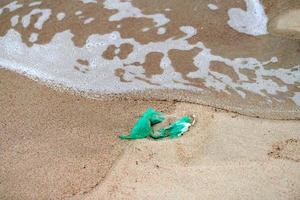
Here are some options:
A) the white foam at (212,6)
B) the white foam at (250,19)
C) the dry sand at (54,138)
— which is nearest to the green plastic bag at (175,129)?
the dry sand at (54,138)

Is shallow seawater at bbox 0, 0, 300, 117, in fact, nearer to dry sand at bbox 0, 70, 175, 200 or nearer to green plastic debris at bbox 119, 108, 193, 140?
dry sand at bbox 0, 70, 175, 200

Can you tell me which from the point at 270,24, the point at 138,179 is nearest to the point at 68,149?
the point at 138,179

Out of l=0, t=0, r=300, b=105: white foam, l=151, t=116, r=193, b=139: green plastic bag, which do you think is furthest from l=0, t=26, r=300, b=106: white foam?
l=151, t=116, r=193, b=139: green plastic bag

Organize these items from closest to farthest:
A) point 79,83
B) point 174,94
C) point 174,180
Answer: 1. point 174,180
2. point 174,94
3. point 79,83

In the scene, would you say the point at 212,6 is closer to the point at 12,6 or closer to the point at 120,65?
the point at 120,65

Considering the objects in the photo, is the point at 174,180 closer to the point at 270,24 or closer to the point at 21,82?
the point at 21,82

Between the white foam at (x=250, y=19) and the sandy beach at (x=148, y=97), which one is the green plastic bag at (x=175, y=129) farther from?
the white foam at (x=250, y=19)

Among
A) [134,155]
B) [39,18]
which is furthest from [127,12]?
[134,155]
